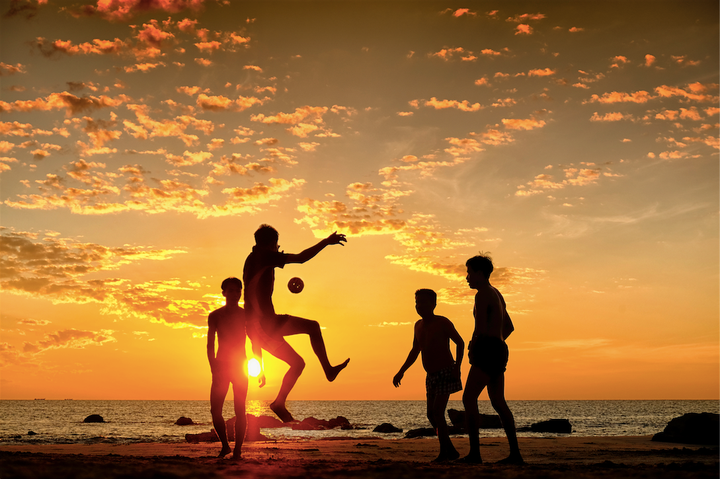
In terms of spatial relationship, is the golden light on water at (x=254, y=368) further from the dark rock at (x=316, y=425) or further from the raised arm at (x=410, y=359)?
the dark rock at (x=316, y=425)

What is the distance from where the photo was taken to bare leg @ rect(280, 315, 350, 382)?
7.00 m

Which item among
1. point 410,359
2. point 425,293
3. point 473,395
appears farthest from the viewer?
point 410,359

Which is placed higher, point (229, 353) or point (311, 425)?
point (229, 353)

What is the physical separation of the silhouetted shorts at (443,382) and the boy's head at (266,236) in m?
3.30

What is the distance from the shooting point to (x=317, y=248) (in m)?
6.73

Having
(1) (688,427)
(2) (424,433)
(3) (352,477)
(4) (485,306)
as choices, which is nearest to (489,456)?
(4) (485,306)

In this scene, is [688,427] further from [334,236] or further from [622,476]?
[334,236]

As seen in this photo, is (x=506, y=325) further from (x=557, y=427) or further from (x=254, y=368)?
(x=557, y=427)

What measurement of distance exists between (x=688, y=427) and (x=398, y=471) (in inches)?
470

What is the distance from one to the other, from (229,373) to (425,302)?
328 cm

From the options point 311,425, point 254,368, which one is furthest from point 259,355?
point 311,425

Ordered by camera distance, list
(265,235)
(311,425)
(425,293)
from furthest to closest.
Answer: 1. (311,425)
2. (425,293)
3. (265,235)

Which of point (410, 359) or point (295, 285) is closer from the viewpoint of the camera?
point (295, 285)

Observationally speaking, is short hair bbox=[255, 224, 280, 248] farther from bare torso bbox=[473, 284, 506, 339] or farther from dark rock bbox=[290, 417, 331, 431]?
dark rock bbox=[290, 417, 331, 431]
